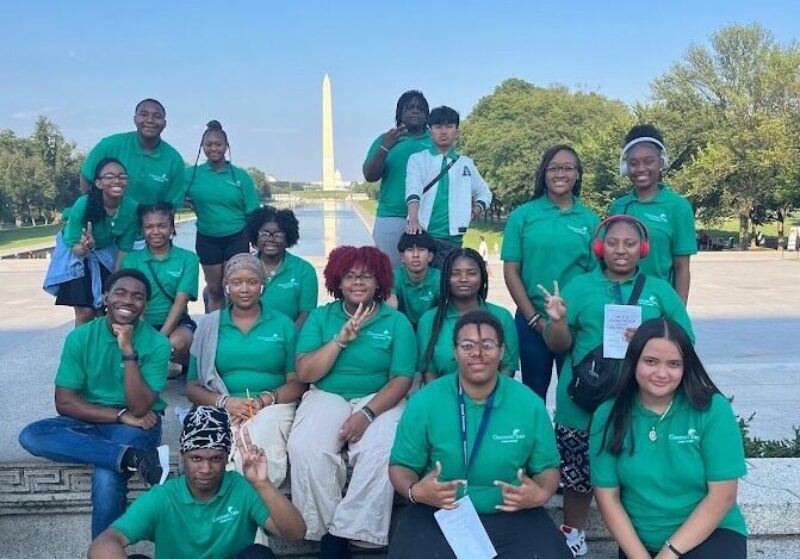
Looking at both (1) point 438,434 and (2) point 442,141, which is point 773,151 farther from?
(1) point 438,434

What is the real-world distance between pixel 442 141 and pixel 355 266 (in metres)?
1.61

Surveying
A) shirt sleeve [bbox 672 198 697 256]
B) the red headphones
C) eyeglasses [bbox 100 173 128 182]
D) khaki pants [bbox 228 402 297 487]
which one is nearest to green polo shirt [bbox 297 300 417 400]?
khaki pants [bbox 228 402 297 487]

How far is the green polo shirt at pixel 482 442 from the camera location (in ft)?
10.8

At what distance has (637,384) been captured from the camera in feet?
10.6

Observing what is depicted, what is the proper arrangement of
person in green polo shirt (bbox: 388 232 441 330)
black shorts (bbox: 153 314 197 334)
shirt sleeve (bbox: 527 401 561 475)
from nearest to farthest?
shirt sleeve (bbox: 527 401 561 475)
person in green polo shirt (bbox: 388 232 441 330)
black shorts (bbox: 153 314 197 334)

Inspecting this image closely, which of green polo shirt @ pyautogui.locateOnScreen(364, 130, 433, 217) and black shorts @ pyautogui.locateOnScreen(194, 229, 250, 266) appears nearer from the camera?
green polo shirt @ pyautogui.locateOnScreen(364, 130, 433, 217)

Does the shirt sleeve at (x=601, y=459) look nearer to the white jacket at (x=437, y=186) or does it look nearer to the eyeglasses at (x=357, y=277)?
the eyeglasses at (x=357, y=277)

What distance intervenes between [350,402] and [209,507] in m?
1.21

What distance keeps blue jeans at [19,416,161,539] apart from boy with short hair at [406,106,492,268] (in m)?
2.41

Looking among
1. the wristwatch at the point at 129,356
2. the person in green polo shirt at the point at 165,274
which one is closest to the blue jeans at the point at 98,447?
the wristwatch at the point at 129,356

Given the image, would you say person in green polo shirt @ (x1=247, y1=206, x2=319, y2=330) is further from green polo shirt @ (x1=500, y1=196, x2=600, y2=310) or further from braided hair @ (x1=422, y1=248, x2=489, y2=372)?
green polo shirt @ (x1=500, y1=196, x2=600, y2=310)

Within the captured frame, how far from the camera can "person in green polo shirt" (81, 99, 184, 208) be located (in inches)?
226

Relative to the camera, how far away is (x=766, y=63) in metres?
36.7

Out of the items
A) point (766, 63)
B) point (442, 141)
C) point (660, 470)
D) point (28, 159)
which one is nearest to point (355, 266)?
point (442, 141)
